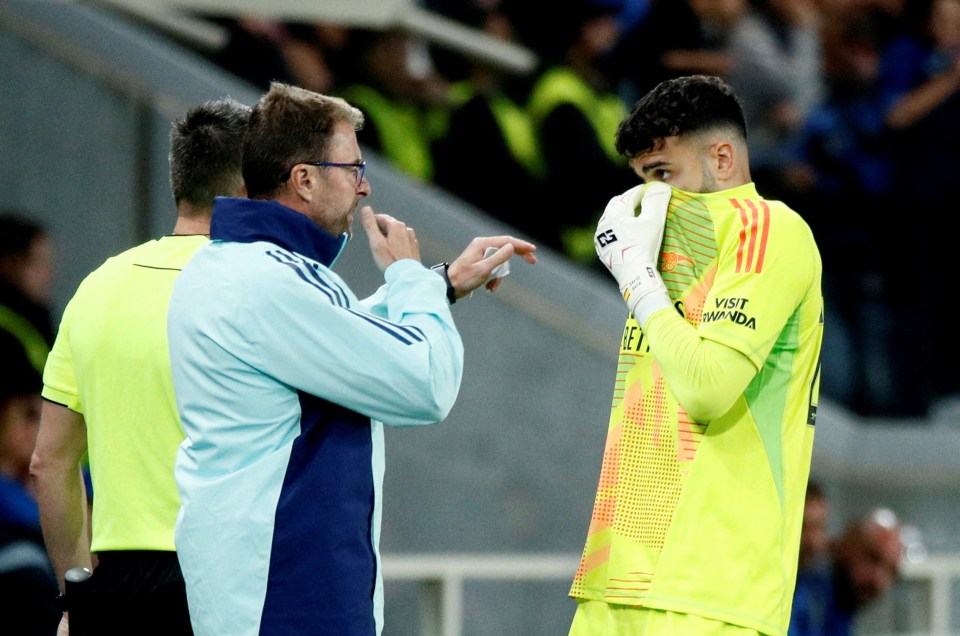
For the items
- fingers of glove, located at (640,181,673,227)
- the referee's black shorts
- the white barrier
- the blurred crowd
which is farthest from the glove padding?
the blurred crowd

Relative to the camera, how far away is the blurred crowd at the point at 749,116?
7.55 meters

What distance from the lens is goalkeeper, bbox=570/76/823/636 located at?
3119 millimetres

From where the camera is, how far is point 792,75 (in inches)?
359

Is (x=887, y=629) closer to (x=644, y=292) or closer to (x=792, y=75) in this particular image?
(x=792, y=75)

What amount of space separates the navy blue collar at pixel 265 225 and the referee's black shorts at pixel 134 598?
849 millimetres

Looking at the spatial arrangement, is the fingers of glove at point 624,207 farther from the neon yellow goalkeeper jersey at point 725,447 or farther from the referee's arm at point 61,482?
the referee's arm at point 61,482

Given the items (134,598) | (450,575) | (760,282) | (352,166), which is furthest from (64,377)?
(450,575)

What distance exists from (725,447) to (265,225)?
1.04 metres

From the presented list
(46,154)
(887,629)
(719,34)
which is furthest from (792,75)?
(46,154)

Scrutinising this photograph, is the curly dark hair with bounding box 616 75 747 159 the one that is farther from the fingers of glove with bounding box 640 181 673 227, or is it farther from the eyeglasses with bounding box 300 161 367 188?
the eyeglasses with bounding box 300 161 367 188

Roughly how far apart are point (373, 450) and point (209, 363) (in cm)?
37

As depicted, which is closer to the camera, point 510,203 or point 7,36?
point 7,36

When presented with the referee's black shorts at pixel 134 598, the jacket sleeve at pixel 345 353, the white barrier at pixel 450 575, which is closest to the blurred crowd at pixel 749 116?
the white barrier at pixel 450 575

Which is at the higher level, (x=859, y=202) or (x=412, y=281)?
(x=859, y=202)
